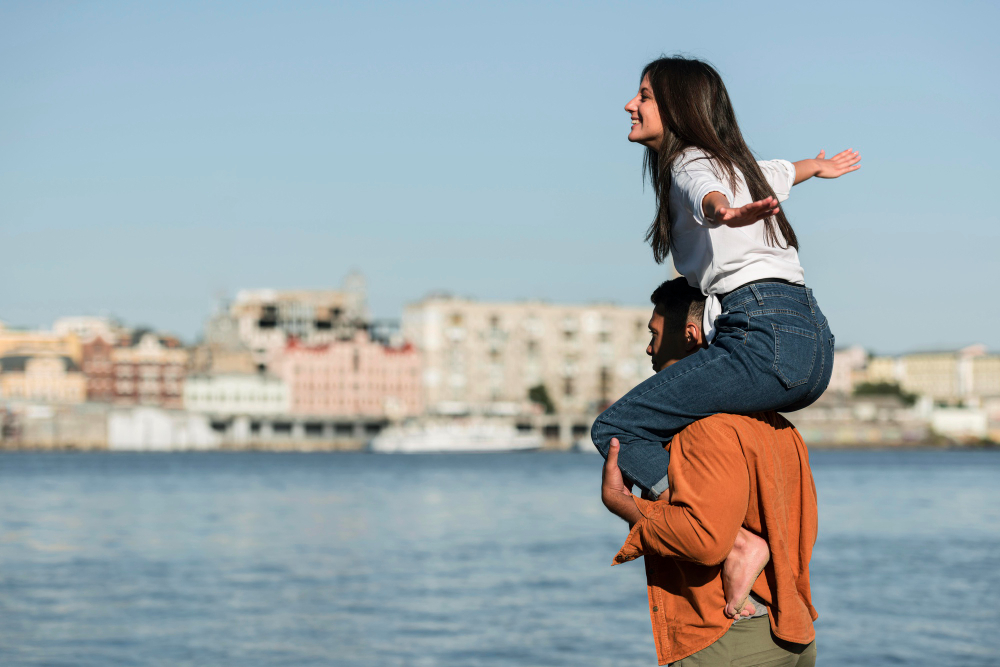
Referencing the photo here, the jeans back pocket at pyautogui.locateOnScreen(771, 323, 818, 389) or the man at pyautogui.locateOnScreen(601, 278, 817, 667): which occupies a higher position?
the jeans back pocket at pyautogui.locateOnScreen(771, 323, 818, 389)

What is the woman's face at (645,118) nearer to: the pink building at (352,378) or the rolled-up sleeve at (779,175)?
the rolled-up sleeve at (779,175)

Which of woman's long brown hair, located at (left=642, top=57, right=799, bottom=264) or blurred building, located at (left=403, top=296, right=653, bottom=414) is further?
blurred building, located at (left=403, top=296, right=653, bottom=414)

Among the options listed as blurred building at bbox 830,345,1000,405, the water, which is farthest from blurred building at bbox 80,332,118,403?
blurred building at bbox 830,345,1000,405

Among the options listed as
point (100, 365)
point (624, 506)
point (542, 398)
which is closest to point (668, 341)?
point (624, 506)

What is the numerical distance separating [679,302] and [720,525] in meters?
0.68

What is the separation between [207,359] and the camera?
127 metres

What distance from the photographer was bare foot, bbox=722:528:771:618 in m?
3.19

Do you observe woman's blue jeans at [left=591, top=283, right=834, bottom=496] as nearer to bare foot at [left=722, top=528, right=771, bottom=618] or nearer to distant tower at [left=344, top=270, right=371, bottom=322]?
bare foot at [left=722, top=528, right=771, bottom=618]

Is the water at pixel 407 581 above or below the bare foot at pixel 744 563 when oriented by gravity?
below

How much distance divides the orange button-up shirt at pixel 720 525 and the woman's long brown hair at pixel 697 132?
51 centimetres

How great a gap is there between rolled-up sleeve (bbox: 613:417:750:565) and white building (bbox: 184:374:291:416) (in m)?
121

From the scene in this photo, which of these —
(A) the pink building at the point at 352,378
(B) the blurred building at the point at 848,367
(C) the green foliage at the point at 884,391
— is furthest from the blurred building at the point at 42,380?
(C) the green foliage at the point at 884,391

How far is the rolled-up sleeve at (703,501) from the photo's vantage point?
3084mm

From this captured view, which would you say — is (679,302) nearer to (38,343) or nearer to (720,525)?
(720,525)
